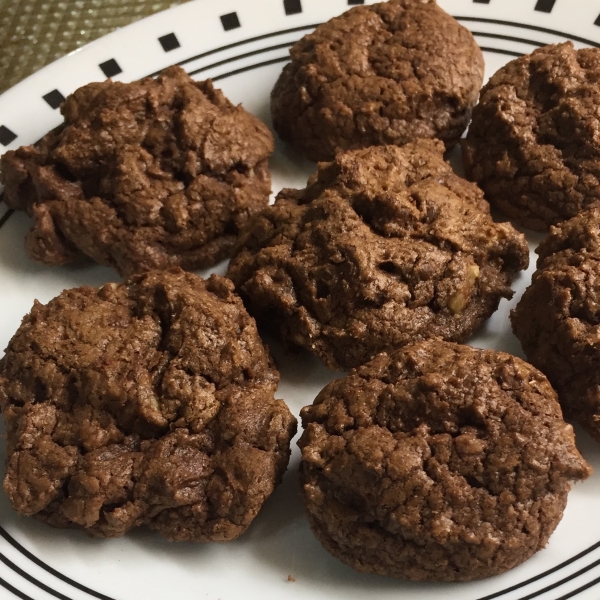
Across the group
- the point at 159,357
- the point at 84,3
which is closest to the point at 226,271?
the point at 159,357

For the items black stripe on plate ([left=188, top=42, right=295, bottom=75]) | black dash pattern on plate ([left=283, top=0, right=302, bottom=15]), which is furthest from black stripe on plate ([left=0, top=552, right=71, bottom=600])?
black dash pattern on plate ([left=283, top=0, right=302, bottom=15])

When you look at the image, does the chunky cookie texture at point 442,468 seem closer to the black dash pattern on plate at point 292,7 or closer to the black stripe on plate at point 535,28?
the black stripe on plate at point 535,28

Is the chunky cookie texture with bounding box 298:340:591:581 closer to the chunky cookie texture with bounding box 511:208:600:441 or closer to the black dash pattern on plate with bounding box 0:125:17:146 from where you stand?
the chunky cookie texture with bounding box 511:208:600:441

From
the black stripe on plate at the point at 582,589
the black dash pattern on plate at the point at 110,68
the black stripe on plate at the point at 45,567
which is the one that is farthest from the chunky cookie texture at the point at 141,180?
the black stripe on plate at the point at 582,589

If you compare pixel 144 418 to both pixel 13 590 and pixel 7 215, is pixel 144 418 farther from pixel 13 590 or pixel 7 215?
pixel 7 215

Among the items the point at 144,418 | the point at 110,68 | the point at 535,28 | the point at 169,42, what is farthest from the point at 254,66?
the point at 144,418

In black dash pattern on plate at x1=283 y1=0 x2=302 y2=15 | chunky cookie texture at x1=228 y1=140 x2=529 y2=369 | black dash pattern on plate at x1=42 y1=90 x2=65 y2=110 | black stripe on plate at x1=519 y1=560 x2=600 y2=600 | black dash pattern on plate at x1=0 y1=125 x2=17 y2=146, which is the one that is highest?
black dash pattern on plate at x1=283 y1=0 x2=302 y2=15
